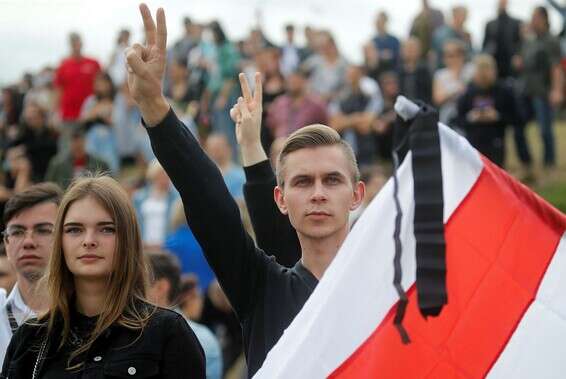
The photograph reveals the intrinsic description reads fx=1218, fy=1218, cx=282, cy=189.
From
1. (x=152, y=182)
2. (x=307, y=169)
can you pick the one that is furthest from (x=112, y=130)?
(x=307, y=169)

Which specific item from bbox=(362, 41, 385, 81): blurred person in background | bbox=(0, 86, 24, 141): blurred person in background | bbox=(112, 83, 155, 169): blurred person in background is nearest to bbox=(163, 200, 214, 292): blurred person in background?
bbox=(112, 83, 155, 169): blurred person in background

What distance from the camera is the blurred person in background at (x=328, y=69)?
15867 mm

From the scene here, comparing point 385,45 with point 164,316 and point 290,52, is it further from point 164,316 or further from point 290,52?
point 164,316

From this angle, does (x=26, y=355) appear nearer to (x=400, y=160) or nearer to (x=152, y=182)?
(x=400, y=160)

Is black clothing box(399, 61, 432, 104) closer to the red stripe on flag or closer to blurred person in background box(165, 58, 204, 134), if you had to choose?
blurred person in background box(165, 58, 204, 134)

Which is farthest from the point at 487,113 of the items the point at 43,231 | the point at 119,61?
the point at 43,231

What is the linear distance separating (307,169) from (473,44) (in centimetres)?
1341

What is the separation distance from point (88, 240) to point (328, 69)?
40.3ft

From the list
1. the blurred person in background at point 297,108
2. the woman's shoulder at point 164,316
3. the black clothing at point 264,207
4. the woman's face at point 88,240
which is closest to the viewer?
the woman's shoulder at point 164,316

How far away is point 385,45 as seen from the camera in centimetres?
1680

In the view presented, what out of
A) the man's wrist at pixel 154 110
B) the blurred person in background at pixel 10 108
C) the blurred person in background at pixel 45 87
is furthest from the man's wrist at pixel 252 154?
the blurred person in background at pixel 10 108

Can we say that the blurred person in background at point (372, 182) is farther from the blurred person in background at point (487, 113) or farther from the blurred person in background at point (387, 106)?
the blurred person in background at point (387, 106)

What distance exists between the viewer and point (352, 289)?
3.37 m

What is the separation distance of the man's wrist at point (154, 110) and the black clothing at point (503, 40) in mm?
12187
